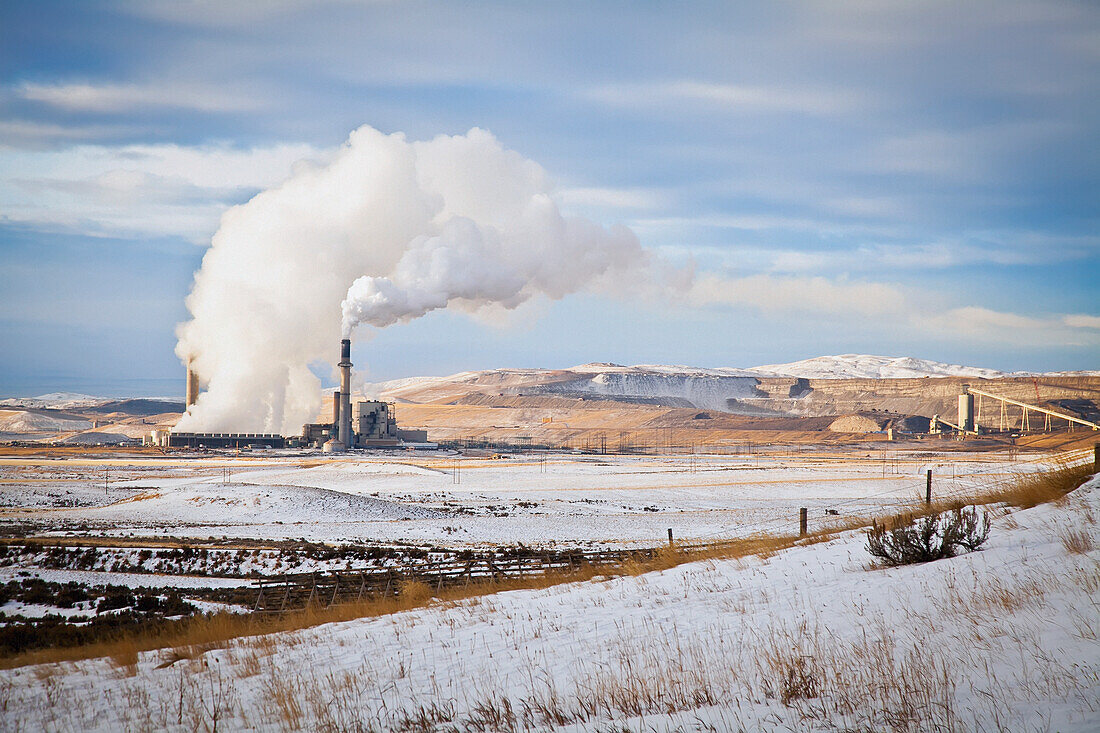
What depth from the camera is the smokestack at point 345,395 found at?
102 metres

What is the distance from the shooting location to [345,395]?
4257 inches

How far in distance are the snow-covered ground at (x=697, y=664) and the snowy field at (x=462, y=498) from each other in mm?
14521

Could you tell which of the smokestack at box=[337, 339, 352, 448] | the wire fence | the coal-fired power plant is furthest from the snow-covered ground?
the coal-fired power plant

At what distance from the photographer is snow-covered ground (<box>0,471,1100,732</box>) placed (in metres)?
6.20

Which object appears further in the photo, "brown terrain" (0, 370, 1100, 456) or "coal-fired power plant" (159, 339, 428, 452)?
"brown terrain" (0, 370, 1100, 456)

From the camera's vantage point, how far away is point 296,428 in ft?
413

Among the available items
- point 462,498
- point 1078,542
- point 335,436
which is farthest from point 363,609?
point 335,436

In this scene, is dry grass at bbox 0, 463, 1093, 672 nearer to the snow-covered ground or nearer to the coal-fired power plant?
the snow-covered ground

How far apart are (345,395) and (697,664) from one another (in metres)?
104

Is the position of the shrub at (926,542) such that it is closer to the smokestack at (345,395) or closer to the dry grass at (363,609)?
the dry grass at (363,609)

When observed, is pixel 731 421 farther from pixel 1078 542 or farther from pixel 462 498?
pixel 1078 542

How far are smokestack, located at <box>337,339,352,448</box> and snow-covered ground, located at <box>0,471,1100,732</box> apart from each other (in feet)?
303

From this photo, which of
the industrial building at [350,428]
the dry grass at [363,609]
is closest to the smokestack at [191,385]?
the industrial building at [350,428]

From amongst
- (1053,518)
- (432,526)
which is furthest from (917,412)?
(1053,518)
